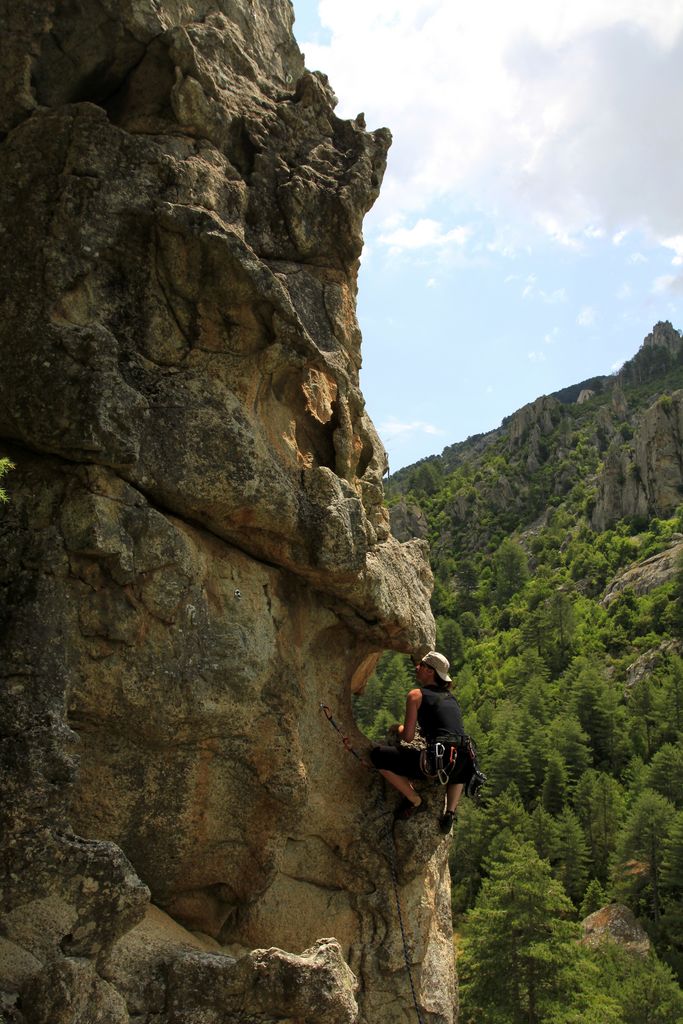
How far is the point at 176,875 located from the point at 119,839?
3.21 ft

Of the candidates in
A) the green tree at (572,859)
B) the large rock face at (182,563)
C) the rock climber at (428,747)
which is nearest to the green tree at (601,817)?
the green tree at (572,859)

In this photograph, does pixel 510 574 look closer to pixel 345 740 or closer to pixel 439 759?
pixel 345 740

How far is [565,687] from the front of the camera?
60.9 metres

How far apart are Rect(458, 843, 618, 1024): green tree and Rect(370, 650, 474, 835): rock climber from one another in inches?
585

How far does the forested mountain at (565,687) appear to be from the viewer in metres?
24.2

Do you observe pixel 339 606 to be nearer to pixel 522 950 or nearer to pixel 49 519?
pixel 49 519

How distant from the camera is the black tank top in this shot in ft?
32.6

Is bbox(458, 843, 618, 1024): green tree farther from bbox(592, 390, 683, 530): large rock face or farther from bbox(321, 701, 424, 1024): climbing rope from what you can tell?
bbox(592, 390, 683, 530): large rock face

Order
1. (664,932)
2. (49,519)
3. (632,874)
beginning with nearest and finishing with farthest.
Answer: (49,519) → (664,932) → (632,874)

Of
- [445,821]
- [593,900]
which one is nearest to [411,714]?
[445,821]

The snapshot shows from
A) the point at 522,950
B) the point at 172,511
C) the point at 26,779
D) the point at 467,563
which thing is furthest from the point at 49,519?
the point at 467,563

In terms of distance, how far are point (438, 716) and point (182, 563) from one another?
12.1ft

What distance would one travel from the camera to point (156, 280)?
933 cm

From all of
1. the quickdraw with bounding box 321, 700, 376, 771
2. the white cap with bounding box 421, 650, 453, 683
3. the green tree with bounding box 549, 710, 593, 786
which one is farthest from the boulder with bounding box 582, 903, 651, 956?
the white cap with bounding box 421, 650, 453, 683
